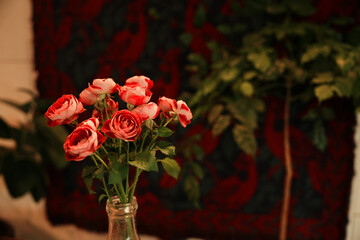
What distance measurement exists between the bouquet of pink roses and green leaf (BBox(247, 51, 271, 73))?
0.57m

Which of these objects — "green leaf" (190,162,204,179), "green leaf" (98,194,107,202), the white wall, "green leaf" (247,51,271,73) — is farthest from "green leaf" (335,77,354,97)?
the white wall

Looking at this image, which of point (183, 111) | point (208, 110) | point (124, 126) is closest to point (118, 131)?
point (124, 126)

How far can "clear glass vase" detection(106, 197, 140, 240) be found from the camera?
53cm

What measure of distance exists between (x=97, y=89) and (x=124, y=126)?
91 mm

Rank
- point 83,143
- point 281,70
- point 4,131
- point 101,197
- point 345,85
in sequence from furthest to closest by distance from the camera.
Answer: point 4,131, point 281,70, point 345,85, point 101,197, point 83,143

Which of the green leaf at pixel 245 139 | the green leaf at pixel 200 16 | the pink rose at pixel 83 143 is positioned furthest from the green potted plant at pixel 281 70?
the pink rose at pixel 83 143

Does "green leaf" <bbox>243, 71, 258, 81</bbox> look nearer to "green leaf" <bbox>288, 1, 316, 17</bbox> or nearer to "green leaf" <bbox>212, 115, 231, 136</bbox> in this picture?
"green leaf" <bbox>212, 115, 231, 136</bbox>

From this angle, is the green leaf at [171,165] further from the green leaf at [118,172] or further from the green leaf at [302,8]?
the green leaf at [302,8]

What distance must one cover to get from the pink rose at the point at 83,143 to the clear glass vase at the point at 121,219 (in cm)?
13

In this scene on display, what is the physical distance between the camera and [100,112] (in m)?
0.57

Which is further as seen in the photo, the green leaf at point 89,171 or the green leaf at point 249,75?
the green leaf at point 249,75

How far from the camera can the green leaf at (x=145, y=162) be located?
19.0 inches

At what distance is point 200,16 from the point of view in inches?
53.2

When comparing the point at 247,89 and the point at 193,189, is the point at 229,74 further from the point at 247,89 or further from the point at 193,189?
the point at 193,189
